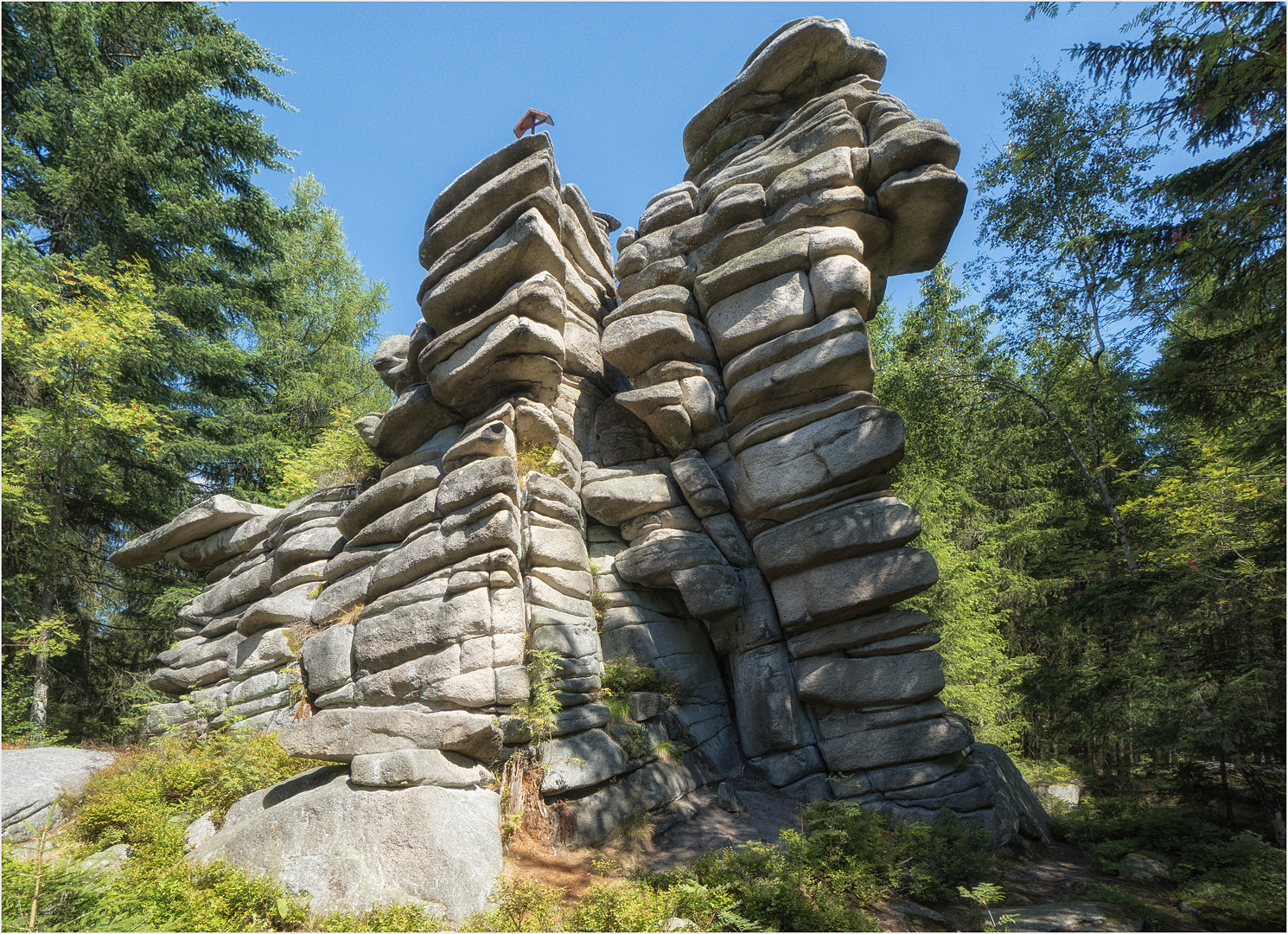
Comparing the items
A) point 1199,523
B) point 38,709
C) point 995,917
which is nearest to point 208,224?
point 38,709

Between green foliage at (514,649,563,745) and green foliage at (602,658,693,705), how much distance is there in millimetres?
1035

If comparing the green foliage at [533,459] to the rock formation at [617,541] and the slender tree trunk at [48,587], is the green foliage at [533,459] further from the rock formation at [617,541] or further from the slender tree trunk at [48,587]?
the slender tree trunk at [48,587]

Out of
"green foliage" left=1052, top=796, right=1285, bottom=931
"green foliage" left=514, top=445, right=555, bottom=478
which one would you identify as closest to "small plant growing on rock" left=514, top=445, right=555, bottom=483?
"green foliage" left=514, top=445, right=555, bottom=478

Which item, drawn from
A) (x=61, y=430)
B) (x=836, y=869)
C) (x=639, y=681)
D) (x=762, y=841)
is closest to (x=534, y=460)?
(x=639, y=681)

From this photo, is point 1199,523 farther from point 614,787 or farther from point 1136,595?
point 614,787

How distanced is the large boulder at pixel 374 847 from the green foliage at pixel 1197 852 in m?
6.40

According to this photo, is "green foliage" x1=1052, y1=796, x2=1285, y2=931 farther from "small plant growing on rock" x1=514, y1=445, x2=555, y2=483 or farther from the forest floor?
"small plant growing on rock" x1=514, y1=445, x2=555, y2=483

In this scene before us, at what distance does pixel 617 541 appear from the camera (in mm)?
10375

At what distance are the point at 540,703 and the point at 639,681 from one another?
68.7 inches

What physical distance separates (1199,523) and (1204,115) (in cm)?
586

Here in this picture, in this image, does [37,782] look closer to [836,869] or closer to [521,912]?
[521,912]

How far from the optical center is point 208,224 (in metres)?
15.1

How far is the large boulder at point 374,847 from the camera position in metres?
5.41

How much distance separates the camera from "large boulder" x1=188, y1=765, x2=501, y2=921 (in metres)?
5.41
